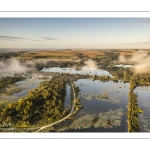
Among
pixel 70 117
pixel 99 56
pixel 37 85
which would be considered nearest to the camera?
pixel 70 117

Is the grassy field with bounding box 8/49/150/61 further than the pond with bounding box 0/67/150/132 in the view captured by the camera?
Yes
